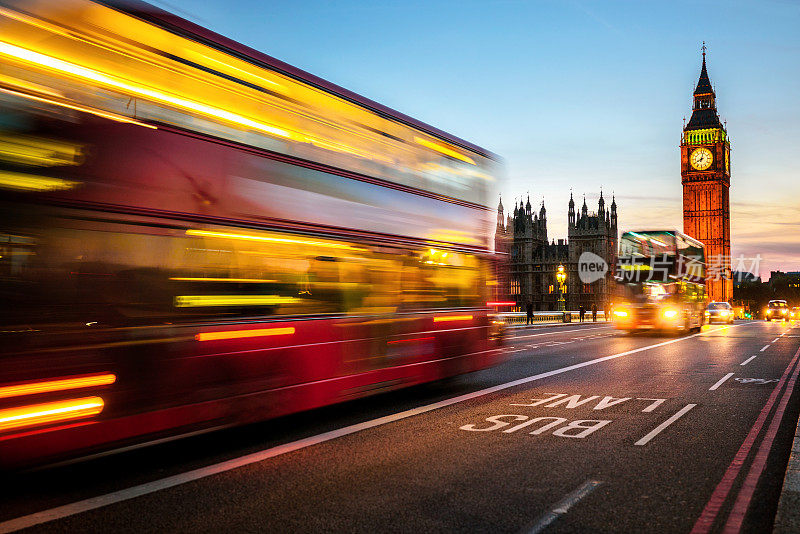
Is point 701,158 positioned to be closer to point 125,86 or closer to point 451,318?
point 451,318

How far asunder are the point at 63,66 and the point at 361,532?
4.12 m

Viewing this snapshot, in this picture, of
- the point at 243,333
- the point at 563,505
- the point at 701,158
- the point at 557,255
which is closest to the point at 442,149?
the point at 243,333

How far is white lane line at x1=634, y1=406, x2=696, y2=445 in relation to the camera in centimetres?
716

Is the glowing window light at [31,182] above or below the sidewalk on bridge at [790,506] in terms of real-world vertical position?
above

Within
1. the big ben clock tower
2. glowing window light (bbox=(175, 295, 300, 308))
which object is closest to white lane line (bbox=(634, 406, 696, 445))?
glowing window light (bbox=(175, 295, 300, 308))

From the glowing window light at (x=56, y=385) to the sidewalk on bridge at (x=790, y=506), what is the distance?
4939mm

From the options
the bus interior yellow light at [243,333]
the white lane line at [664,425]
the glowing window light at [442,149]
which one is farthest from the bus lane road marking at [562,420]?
the glowing window light at [442,149]

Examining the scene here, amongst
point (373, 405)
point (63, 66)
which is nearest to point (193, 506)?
point (63, 66)

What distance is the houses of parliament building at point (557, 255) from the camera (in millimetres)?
101562

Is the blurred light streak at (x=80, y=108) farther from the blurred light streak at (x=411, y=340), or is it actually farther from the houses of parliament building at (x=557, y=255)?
the houses of parliament building at (x=557, y=255)

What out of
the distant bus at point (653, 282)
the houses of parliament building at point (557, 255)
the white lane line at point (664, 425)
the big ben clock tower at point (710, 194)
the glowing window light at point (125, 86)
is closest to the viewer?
the glowing window light at point (125, 86)

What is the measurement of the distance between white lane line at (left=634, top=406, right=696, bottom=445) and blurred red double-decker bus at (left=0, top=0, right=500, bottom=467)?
3232 millimetres

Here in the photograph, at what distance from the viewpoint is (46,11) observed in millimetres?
4949

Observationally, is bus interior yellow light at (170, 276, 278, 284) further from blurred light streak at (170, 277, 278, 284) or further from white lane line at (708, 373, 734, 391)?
white lane line at (708, 373, 734, 391)
